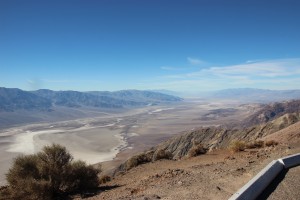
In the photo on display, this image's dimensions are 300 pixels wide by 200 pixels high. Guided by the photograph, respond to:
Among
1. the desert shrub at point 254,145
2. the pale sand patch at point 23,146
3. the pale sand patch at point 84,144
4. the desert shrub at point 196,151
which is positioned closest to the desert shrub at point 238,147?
the desert shrub at point 254,145

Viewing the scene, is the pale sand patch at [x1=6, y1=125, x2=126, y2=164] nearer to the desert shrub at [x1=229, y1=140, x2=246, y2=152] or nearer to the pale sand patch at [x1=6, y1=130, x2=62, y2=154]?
the pale sand patch at [x1=6, y1=130, x2=62, y2=154]

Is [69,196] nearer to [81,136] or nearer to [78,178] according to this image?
[78,178]

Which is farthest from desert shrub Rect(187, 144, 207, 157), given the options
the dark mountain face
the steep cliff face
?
the dark mountain face

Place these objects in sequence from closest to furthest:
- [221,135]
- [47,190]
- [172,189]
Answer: [172,189], [47,190], [221,135]

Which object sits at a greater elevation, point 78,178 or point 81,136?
point 78,178

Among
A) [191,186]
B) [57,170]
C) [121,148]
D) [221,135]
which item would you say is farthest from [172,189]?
[121,148]

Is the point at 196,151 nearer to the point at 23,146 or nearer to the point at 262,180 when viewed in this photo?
the point at 262,180
